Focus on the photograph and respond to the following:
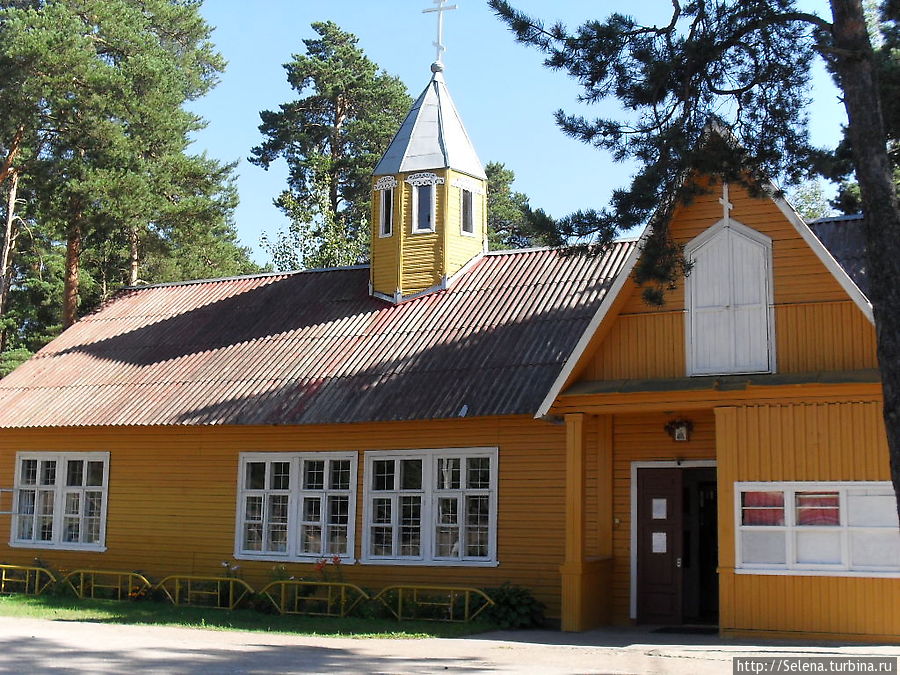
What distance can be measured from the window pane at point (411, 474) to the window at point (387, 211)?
6039 mm

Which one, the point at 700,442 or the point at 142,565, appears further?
the point at 142,565

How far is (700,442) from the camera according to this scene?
16906 millimetres

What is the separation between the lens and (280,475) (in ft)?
65.9

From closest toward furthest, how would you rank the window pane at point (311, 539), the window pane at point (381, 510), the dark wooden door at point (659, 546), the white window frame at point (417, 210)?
1. the dark wooden door at point (659, 546)
2. the window pane at point (381, 510)
3. the window pane at point (311, 539)
4. the white window frame at point (417, 210)

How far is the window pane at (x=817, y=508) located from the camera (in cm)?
1449

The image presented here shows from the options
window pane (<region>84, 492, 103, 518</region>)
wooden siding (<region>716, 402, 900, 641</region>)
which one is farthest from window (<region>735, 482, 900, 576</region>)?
window pane (<region>84, 492, 103, 518</region>)

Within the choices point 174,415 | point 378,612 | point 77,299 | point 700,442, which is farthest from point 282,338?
point 77,299

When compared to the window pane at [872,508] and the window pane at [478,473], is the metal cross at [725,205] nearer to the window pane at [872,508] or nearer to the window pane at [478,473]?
the window pane at [872,508]

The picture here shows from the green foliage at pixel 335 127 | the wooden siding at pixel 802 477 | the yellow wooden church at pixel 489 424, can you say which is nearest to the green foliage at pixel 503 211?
the green foliage at pixel 335 127

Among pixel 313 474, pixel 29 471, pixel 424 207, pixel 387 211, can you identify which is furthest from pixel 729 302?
pixel 29 471

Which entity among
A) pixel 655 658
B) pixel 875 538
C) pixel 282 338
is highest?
pixel 282 338

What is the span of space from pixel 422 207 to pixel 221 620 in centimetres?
960

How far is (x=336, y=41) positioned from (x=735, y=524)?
121 ft

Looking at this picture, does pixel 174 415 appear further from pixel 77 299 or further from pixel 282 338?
pixel 77 299
